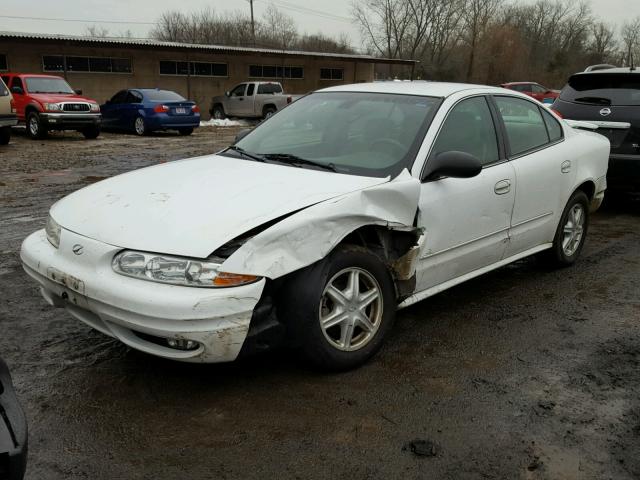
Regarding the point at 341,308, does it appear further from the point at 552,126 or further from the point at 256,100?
the point at 256,100

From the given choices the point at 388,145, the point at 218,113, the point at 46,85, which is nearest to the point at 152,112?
the point at 46,85

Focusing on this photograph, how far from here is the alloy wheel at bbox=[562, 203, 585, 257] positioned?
5.33 meters

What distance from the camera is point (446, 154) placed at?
373cm

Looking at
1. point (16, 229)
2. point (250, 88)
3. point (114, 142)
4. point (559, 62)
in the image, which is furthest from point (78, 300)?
point (559, 62)

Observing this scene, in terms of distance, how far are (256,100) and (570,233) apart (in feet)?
68.3

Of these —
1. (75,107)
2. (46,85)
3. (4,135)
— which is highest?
(46,85)

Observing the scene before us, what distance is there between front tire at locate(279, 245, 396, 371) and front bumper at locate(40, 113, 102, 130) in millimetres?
15156

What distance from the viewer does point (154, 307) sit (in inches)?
111

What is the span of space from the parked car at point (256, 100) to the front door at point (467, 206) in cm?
2029

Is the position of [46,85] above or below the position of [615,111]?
below

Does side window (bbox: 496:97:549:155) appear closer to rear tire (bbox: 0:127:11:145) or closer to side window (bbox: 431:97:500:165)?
side window (bbox: 431:97:500:165)

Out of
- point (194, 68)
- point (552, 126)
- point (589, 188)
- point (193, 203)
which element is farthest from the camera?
point (194, 68)

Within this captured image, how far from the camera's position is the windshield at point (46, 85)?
1727 centimetres

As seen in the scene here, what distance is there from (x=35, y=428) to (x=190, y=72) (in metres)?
28.4
